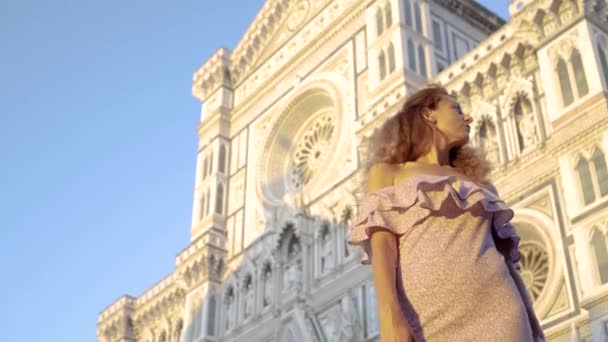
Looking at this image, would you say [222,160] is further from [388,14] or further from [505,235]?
[505,235]

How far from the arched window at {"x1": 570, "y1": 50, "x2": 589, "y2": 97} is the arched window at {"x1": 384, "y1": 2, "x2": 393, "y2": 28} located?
5.76m

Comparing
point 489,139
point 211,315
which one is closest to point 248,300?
point 211,315

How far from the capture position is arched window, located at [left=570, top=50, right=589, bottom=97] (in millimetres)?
12242

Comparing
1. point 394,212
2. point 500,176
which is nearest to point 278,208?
point 500,176

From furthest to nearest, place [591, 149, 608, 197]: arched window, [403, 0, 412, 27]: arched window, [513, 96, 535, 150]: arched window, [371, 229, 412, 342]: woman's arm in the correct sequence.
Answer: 1. [403, 0, 412, 27]: arched window
2. [513, 96, 535, 150]: arched window
3. [591, 149, 608, 197]: arched window
4. [371, 229, 412, 342]: woman's arm

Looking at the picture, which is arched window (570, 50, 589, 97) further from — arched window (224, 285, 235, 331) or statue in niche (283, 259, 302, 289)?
arched window (224, 285, 235, 331)

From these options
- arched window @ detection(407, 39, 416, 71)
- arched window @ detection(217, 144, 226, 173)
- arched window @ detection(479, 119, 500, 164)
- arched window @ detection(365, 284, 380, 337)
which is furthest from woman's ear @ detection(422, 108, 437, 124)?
arched window @ detection(217, 144, 226, 173)

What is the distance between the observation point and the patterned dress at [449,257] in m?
2.61

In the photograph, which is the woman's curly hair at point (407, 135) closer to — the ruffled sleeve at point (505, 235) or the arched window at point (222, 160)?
the ruffled sleeve at point (505, 235)

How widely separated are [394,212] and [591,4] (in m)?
11.3

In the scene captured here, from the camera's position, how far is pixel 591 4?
13.0 m

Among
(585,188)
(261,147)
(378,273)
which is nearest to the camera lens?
(378,273)

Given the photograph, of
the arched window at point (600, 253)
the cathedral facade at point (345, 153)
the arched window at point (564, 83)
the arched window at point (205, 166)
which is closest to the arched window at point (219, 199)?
the cathedral facade at point (345, 153)

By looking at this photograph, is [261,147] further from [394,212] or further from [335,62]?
[394,212]
